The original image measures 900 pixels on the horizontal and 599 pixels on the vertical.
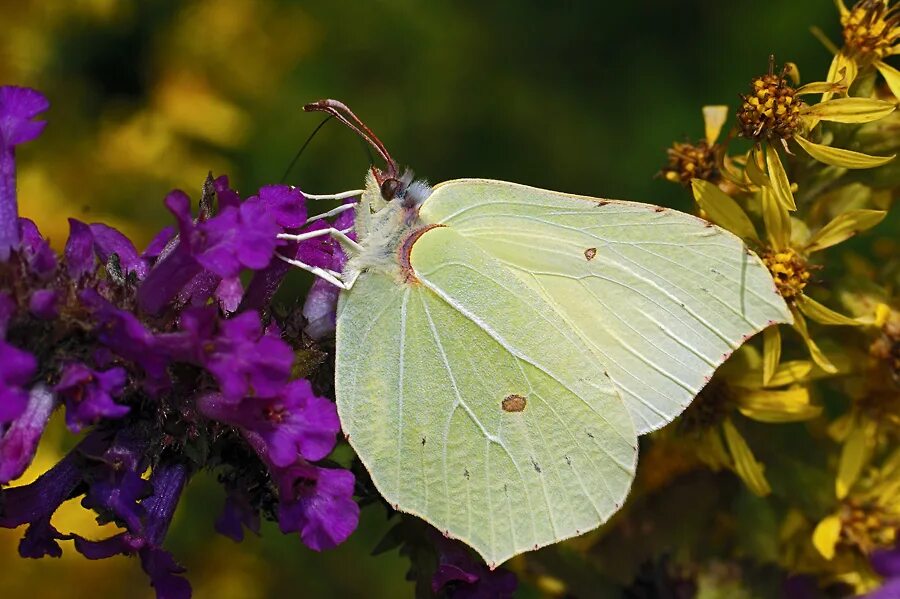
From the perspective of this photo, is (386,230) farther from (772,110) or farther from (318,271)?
(772,110)

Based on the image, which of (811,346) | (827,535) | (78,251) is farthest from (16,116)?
(827,535)

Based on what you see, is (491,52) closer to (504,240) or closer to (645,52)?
(645,52)

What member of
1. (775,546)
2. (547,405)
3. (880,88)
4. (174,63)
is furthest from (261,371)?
(174,63)

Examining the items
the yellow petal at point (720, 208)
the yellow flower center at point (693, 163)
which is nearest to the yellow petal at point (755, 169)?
the yellow petal at point (720, 208)

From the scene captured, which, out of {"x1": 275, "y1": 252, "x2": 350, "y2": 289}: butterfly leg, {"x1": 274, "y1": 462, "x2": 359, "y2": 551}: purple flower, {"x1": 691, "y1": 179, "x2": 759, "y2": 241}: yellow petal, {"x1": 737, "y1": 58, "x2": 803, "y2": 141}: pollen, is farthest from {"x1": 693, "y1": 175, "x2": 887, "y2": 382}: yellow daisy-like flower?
{"x1": 274, "y1": 462, "x2": 359, "y2": 551}: purple flower

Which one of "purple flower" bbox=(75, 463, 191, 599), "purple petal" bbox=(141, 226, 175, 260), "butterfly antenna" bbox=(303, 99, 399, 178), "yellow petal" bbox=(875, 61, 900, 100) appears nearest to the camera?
"purple flower" bbox=(75, 463, 191, 599)

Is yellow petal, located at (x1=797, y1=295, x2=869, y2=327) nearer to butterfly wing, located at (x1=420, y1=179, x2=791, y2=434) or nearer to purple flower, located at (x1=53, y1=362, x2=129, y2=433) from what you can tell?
butterfly wing, located at (x1=420, y1=179, x2=791, y2=434)

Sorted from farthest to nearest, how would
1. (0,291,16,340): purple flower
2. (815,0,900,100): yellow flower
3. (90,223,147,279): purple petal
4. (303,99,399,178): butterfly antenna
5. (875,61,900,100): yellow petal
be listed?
1. (815,0,900,100): yellow flower
2. (875,61,900,100): yellow petal
3. (303,99,399,178): butterfly antenna
4. (90,223,147,279): purple petal
5. (0,291,16,340): purple flower
